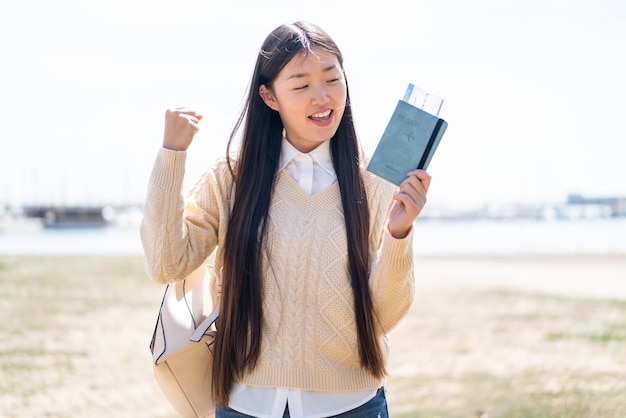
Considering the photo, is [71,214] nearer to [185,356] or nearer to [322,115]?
[185,356]

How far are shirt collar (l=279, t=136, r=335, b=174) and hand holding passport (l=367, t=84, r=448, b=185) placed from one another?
0.24 m

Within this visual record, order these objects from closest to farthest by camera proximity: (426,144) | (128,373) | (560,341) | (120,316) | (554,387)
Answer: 1. (426,144)
2. (554,387)
3. (128,373)
4. (560,341)
5. (120,316)

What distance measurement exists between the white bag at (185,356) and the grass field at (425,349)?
9.98 ft

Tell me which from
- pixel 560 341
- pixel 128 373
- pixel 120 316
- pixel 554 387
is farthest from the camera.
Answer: pixel 120 316

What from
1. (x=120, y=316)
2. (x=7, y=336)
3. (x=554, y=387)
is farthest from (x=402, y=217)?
(x=120, y=316)

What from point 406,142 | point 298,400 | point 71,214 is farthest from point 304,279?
point 71,214

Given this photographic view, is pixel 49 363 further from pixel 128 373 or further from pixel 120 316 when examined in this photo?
pixel 120 316

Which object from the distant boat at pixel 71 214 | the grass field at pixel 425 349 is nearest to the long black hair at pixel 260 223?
the grass field at pixel 425 349

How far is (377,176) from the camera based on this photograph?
2.27 m

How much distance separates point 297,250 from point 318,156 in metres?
0.32

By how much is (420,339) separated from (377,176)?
8278 millimetres

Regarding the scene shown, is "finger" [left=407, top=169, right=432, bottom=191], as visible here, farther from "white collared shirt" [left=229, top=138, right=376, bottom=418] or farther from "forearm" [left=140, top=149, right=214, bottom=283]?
"forearm" [left=140, top=149, right=214, bottom=283]

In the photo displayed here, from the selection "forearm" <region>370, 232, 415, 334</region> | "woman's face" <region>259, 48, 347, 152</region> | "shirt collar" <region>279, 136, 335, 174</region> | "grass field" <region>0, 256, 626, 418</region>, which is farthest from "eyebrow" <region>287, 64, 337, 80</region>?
"grass field" <region>0, 256, 626, 418</region>

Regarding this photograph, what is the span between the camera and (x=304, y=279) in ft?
7.26
